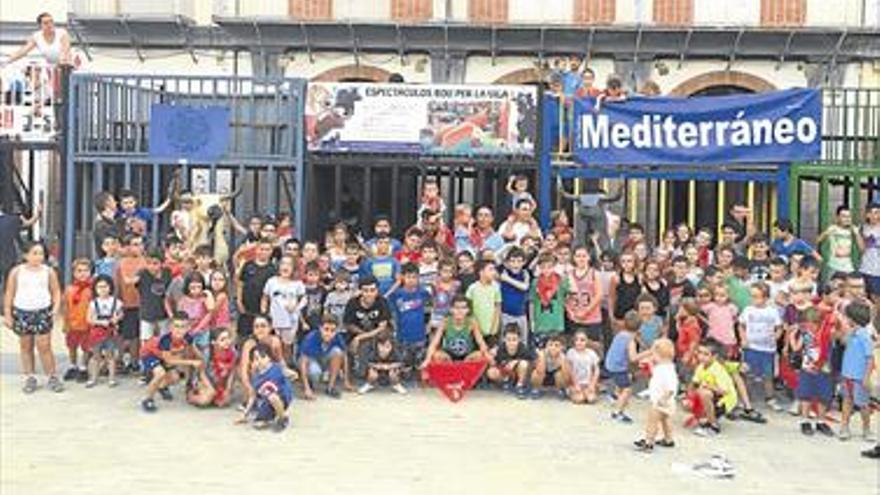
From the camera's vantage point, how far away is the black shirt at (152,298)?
36.8 ft

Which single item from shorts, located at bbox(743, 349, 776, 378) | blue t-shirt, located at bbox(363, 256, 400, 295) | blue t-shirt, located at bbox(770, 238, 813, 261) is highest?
blue t-shirt, located at bbox(770, 238, 813, 261)

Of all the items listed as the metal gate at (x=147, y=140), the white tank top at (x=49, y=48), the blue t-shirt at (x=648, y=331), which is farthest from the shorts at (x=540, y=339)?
the white tank top at (x=49, y=48)

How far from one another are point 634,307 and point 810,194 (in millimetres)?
7909

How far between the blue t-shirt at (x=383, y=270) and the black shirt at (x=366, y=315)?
0.33 m

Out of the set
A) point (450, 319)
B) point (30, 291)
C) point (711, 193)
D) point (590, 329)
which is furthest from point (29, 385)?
point (711, 193)

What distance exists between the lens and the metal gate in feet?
47.4

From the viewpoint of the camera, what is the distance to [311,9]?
899 inches

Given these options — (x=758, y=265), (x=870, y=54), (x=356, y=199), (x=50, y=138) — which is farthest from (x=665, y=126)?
(x=870, y=54)

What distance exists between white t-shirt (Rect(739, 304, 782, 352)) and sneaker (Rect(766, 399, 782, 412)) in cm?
53

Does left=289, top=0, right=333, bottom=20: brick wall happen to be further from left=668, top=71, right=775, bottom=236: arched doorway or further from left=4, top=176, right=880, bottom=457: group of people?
left=4, top=176, right=880, bottom=457: group of people

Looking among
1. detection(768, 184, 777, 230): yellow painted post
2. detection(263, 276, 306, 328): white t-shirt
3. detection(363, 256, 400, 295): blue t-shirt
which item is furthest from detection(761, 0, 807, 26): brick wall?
detection(263, 276, 306, 328): white t-shirt

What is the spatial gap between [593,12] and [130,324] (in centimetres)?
1325

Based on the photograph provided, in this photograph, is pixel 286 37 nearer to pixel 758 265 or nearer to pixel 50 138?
pixel 50 138

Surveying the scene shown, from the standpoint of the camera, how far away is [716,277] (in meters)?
11.2
